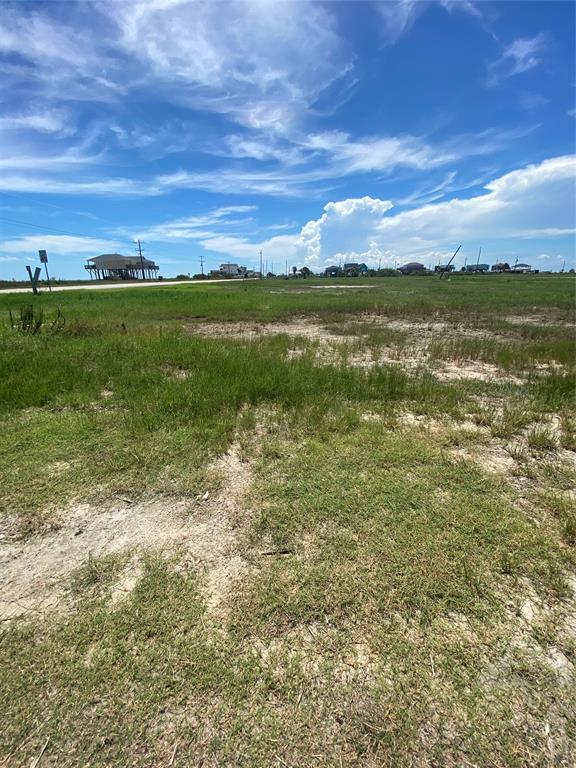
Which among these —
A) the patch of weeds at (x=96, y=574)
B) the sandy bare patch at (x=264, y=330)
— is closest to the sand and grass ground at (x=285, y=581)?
the patch of weeds at (x=96, y=574)

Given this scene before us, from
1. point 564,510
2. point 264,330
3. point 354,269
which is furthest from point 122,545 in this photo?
point 354,269

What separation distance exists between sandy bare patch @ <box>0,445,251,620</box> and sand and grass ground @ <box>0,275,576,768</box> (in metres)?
0.02

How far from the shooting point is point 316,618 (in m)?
1.95

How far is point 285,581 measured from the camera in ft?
7.08

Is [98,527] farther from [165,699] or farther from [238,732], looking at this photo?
[238,732]

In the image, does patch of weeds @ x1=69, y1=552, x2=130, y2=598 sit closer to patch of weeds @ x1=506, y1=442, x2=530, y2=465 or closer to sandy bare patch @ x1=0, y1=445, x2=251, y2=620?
sandy bare patch @ x1=0, y1=445, x2=251, y2=620

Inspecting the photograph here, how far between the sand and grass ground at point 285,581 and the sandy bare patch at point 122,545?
0.02 m

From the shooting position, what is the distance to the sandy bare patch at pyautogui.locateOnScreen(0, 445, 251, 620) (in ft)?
6.91

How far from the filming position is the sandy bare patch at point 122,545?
2.11 metres

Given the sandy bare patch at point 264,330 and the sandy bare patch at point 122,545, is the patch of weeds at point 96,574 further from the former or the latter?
the sandy bare patch at point 264,330

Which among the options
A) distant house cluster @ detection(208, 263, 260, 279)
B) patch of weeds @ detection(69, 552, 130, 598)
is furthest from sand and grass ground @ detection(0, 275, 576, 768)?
distant house cluster @ detection(208, 263, 260, 279)

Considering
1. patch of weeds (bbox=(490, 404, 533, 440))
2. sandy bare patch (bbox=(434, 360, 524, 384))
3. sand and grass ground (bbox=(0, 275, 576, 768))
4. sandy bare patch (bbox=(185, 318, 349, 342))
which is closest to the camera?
sand and grass ground (bbox=(0, 275, 576, 768))

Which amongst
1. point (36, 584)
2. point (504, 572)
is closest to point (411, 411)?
point (504, 572)

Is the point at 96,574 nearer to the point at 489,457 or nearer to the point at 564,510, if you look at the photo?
the point at 564,510
